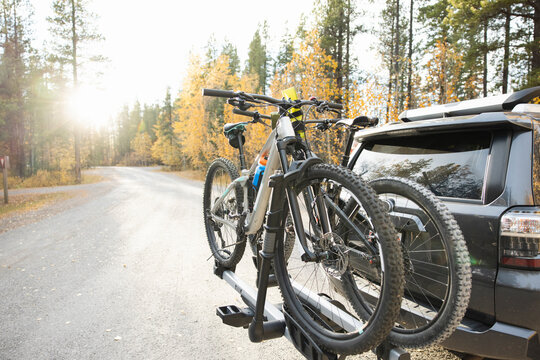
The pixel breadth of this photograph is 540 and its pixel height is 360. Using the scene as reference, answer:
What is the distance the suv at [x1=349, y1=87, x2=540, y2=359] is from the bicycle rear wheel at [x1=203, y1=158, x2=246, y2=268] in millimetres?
1792

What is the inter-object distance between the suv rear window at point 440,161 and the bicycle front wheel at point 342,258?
836mm

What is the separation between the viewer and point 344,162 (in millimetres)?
3195

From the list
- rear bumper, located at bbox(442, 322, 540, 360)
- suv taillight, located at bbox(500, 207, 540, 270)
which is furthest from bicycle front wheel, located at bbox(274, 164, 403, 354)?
suv taillight, located at bbox(500, 207, 540, 270)

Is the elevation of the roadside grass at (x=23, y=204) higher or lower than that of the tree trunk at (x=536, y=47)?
lower

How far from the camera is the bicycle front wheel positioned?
153 cm

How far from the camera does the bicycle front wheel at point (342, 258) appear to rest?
1529 mm

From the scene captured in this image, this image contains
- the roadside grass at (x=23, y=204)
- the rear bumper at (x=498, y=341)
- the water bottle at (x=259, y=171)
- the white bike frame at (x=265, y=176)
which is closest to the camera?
the rear bumper at (x=498, y=341)

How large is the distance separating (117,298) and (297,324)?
122 inches

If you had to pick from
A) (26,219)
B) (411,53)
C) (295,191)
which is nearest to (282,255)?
(295,191)

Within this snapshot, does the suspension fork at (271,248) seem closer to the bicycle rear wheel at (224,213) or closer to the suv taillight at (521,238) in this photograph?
the bicycle rear wheel at (224,213)

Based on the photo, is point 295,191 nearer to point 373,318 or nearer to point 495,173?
point 373,318

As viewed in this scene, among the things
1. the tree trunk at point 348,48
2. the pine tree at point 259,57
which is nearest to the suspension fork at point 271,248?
the tree trunk at point 348,48

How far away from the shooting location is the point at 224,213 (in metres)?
3.82

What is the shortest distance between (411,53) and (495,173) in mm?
31123
